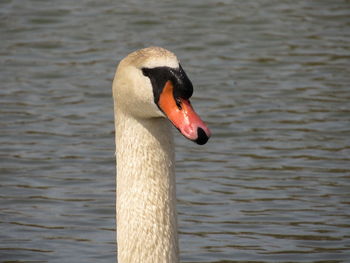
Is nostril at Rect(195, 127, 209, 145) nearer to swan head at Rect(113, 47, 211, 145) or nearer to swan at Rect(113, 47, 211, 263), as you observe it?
swan head at Rect(113, 47, 211, 145)

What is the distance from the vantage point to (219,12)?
15.1m

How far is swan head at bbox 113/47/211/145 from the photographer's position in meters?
5.43

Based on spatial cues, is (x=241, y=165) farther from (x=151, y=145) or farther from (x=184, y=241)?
(x=151, y=145)

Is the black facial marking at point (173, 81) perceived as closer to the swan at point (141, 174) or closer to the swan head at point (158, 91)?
the swan head at point (158, 91)

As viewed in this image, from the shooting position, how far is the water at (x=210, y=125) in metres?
9.09

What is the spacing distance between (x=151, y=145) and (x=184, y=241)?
328 centimetres

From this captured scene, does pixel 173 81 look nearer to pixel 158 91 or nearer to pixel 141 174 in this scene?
pixel 158 91

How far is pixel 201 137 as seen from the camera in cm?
536

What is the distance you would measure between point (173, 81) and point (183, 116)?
0.61 feet

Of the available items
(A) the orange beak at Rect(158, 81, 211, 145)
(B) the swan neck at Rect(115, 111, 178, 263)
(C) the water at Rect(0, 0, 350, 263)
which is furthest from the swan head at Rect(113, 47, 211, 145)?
(C) the water at Rect(0, 0, 350, 263)

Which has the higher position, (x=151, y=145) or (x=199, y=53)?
(x=151, y=145)

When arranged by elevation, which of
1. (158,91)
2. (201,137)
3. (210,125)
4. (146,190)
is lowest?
(210,125)

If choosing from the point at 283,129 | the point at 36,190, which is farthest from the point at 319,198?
the point at 36,190

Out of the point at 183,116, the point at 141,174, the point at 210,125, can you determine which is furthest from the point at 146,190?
the point at 210,125
